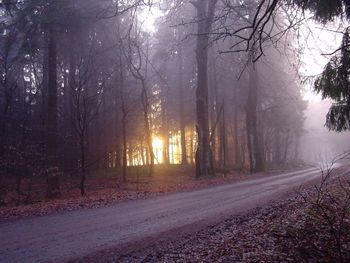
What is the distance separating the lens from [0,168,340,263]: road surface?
759cm

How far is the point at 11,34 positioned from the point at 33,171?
806 centimetres

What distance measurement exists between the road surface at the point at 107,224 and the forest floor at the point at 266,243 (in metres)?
0.79

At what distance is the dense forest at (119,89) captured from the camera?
1825 centimetres

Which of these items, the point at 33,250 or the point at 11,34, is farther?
the point at 11,34

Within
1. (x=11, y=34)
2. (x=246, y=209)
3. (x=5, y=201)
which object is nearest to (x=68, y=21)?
(x=11, y=34)

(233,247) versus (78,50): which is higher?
(78,50)

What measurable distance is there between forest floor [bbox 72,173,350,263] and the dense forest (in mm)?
7489

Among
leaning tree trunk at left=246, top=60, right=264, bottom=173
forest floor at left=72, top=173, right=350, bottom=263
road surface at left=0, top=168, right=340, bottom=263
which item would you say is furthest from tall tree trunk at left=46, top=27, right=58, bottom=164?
leaning tree trunk at left=246, top=60, right=264, bottom=173

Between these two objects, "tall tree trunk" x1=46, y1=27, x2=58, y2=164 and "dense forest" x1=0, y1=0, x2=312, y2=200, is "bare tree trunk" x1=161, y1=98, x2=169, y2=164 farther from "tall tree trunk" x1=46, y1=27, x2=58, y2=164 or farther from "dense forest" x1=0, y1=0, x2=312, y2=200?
"tall tree trunk" x1=46, y1=27, x2=58, y2=164

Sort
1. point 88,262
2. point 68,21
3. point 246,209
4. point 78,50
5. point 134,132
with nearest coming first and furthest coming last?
point 88,262 → point 246,209 → point 68,21 → point 78,50 → point 134,132

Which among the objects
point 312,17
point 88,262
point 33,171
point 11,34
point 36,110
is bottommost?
point 88,262

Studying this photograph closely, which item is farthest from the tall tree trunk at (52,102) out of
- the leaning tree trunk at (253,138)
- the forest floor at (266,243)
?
the leaning tree trunk at (253,138)

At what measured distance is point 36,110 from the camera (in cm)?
3425

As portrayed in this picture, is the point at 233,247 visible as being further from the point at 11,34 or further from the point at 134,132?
the point at 134,132
